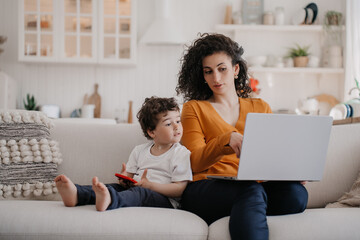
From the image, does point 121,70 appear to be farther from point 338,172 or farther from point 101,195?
point 101,195

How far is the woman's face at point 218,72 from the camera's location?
1967mm

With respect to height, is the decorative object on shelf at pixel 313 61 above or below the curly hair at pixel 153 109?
above

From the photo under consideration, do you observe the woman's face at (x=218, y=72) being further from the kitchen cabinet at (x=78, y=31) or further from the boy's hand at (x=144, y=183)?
the kitchen cabinet at (x=78, y=31)

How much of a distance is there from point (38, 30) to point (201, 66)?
10.1ft

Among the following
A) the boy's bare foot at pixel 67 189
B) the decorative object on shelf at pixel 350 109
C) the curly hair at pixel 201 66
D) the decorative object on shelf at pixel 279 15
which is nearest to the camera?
the boy's bare foot at pixel 67 189

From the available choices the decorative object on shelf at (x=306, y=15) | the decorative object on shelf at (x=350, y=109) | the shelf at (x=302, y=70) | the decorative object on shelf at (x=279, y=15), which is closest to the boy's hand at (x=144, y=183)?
the decorative object on shelf at (x=350, y=109)

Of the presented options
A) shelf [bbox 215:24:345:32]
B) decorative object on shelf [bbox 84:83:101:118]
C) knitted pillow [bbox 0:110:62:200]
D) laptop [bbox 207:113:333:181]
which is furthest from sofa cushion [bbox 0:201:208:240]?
shelf [bbox 215:24:345:32]

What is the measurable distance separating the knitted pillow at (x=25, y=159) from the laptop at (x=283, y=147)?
3.09ft

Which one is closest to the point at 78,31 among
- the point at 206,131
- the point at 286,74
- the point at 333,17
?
the point at 286,74

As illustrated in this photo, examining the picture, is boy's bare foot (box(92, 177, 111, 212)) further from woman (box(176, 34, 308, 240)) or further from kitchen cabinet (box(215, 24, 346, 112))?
kitchen cabinet (box(215, 24, 346, 112))

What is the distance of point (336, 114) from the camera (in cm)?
354

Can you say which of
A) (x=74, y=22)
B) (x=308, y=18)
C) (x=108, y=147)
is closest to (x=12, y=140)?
(x=108, y=147)

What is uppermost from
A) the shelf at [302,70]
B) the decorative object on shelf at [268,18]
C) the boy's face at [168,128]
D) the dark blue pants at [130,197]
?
the decorative object on shelf at [268,18]

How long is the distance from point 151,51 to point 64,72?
1033 millimetres
